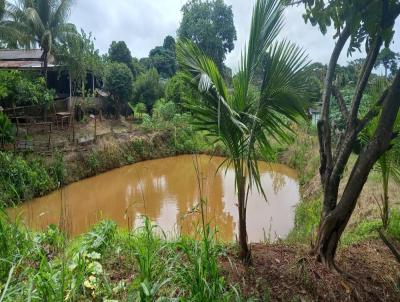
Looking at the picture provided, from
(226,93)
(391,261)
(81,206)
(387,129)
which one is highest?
(226,93)

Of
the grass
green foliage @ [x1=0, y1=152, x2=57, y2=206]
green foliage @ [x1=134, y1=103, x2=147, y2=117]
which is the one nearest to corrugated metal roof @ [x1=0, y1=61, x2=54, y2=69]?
green foliage @ [x1=134, y1=103, x2=147, y2=117]

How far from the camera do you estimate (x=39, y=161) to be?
8.79 m

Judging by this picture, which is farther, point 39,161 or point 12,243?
point 39,161

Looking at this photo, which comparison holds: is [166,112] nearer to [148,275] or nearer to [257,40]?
[257,40]

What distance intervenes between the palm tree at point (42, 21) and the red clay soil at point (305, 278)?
455 inches

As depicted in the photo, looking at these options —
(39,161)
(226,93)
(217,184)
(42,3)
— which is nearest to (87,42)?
(42,3)

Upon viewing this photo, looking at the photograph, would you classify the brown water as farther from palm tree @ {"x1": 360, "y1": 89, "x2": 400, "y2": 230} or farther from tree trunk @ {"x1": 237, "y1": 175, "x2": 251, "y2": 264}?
tree trunk @ {"x1": 237, "y1": 175, "x2": 251, "y2": 264}

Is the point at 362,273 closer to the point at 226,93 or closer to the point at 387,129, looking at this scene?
the point at 387,129

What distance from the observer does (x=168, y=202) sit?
8.20 meters

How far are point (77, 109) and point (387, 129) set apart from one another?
43.0ft

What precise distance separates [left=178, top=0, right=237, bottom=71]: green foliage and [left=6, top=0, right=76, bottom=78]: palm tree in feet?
36.8

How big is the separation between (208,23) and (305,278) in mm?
22782

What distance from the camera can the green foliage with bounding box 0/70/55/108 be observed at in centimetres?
1055

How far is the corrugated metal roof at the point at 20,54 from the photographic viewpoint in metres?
15.9
